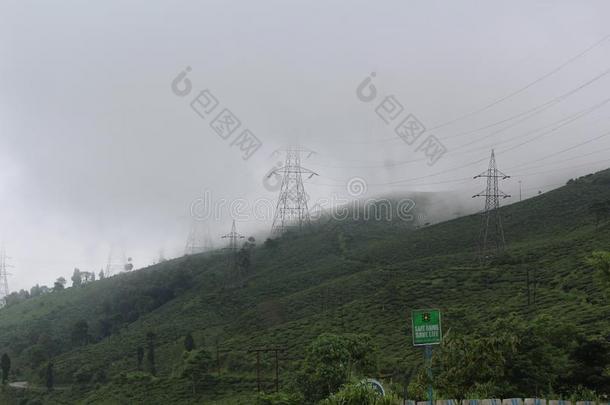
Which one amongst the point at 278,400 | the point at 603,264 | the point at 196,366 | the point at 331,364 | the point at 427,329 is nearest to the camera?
the point at 427,329

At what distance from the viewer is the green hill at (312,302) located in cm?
6325

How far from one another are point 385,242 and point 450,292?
171ft

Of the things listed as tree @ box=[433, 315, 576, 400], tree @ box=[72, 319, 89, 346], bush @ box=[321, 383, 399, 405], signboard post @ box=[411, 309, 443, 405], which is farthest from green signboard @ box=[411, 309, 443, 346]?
tree @ box=[72, 319, 89, 346]

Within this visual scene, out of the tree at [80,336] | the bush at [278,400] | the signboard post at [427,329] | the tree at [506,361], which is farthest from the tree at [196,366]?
the signboard post at [427,329]

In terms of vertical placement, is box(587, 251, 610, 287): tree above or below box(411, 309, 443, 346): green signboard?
above

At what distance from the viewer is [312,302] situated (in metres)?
93.4

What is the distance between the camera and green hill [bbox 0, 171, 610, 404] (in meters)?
63.2

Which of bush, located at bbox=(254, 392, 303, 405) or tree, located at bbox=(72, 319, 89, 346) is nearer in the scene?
bush, located at bbox=(254, 392, 303, 405)

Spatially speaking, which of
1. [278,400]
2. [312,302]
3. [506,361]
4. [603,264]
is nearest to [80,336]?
[312,302]

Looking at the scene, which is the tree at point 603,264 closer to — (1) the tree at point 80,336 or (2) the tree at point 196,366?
(2) the tree at point 196,366

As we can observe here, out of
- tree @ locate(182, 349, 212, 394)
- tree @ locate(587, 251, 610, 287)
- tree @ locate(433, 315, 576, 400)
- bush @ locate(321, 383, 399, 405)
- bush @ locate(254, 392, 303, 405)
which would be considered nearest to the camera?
bush @ locate(321, 383, 399, 405)

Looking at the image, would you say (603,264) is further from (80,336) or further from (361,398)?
(80,336)

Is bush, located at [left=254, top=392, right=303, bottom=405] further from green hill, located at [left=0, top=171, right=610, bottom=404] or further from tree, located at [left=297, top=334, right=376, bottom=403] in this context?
green hill, located at [left=0, top=171, right=610, bottom=404]

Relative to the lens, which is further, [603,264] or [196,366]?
[196,366]
